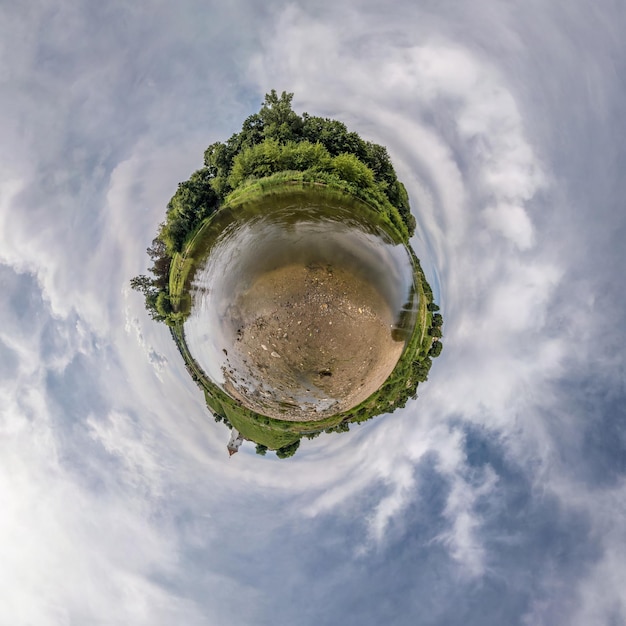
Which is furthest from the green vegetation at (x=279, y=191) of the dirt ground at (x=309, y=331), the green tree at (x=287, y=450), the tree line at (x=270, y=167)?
the dirt ground at (x=309, y=331)

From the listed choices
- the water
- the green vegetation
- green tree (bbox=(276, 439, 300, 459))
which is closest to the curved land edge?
the green vegetation

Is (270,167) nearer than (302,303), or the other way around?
(302,303)

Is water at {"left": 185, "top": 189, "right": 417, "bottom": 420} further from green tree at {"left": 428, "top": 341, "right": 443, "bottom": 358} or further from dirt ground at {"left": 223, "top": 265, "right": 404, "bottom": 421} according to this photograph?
green tree at {"left": 428, "top": 341, "right": 443, "bottom": 358}

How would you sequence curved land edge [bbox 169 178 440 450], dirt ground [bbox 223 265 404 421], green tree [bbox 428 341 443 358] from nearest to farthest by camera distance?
dirt ground [bbox 223 265 404 421], curved land edge [bbox 169 178 440 450], green tree [bbox 428 341 443 358]

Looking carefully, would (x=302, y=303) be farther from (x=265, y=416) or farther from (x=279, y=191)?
(x=265, y=416)

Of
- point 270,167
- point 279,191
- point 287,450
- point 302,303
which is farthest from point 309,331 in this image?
point 287,450

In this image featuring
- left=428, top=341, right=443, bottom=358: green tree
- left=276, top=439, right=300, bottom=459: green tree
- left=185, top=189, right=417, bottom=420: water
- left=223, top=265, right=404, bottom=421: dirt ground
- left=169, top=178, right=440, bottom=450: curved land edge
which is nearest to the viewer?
left=223, top=265, right=404, bottom=421: dirt ground
